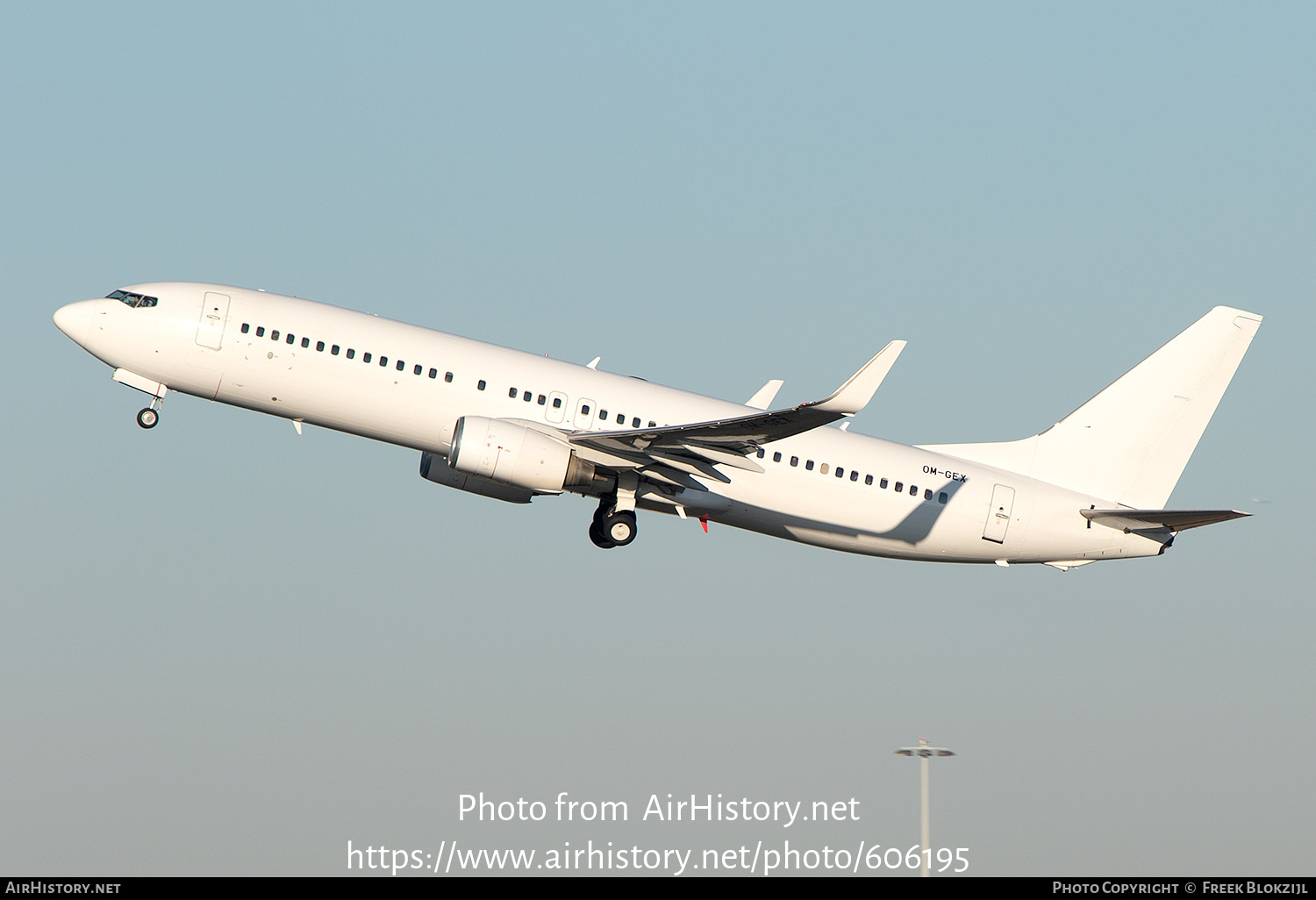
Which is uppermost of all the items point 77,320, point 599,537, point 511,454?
point 77,320

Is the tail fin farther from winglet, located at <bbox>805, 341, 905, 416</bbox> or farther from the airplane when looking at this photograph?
winglet, located at <bbox>805, 341, 905, 416</bbox>

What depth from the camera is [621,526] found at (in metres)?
40.7

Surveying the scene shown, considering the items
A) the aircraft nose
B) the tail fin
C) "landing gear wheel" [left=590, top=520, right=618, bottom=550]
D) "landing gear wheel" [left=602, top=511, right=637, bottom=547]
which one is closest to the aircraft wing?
"landing gear wheel" [left=602, top=511, right=637, bottom=547]

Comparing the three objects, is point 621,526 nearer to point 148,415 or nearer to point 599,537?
point 599,537

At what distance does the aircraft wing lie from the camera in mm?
33125

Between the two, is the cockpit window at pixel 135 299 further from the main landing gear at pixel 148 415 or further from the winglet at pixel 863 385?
the winglet at pixel 863 385

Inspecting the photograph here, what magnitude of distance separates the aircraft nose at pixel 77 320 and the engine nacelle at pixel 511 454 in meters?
10.1

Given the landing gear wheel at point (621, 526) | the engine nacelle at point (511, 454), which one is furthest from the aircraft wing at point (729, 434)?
the landing gear wheel at point (621, 526)

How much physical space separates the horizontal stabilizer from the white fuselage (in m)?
3.17

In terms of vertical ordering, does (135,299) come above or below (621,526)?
above

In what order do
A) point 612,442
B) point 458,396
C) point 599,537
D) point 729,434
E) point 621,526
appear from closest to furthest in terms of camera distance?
point 729,434, point 612,442, point 458,396, point 621,526, point 599,537

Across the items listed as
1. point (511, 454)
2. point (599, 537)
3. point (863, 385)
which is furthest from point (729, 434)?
point (599, 537)

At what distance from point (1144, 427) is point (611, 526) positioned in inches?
667

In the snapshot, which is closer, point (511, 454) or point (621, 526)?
point (511, 454)
